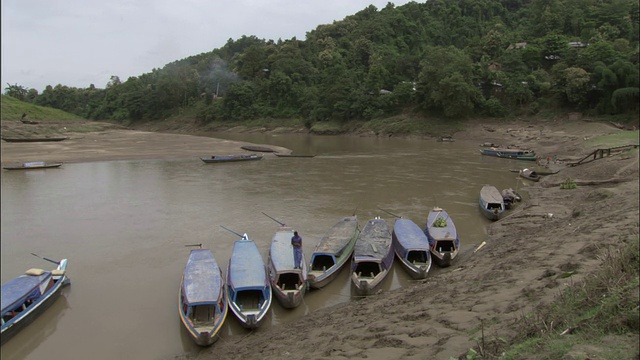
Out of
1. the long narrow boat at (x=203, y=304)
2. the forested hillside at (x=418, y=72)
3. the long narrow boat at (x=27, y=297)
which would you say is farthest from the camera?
the forested hillside at (x=418, y=72)

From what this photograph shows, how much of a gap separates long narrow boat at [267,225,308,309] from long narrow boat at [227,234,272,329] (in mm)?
308

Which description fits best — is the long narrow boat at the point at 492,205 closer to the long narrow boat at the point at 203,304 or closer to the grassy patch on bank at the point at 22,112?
the long narrow boat at the point at 203,304

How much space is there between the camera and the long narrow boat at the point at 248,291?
1043 centimetres

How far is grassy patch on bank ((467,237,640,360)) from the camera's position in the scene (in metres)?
4.72

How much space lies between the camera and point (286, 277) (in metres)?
12.2

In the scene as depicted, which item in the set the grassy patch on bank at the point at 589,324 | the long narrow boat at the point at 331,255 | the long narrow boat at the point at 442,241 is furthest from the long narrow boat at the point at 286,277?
the grassy patch on bank at the point at 589,324

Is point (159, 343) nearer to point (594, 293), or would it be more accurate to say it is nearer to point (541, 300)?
point (541, 300)

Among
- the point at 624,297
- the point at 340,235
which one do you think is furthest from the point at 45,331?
the point at 624,297

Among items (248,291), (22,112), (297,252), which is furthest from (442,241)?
(22,112)

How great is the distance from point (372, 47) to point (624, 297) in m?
82.4

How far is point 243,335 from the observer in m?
10.3

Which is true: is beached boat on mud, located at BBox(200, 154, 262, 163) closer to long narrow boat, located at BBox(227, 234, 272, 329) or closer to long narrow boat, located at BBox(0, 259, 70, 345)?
long narrow boat, located at BBox(0, 259, 70, 345)

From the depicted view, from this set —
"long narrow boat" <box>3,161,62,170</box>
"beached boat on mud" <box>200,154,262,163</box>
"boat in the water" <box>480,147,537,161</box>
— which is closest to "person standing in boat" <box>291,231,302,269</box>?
"beached boat on mud" <box>200,154,262,163</box>

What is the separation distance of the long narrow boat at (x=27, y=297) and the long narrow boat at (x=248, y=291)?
496 cm
